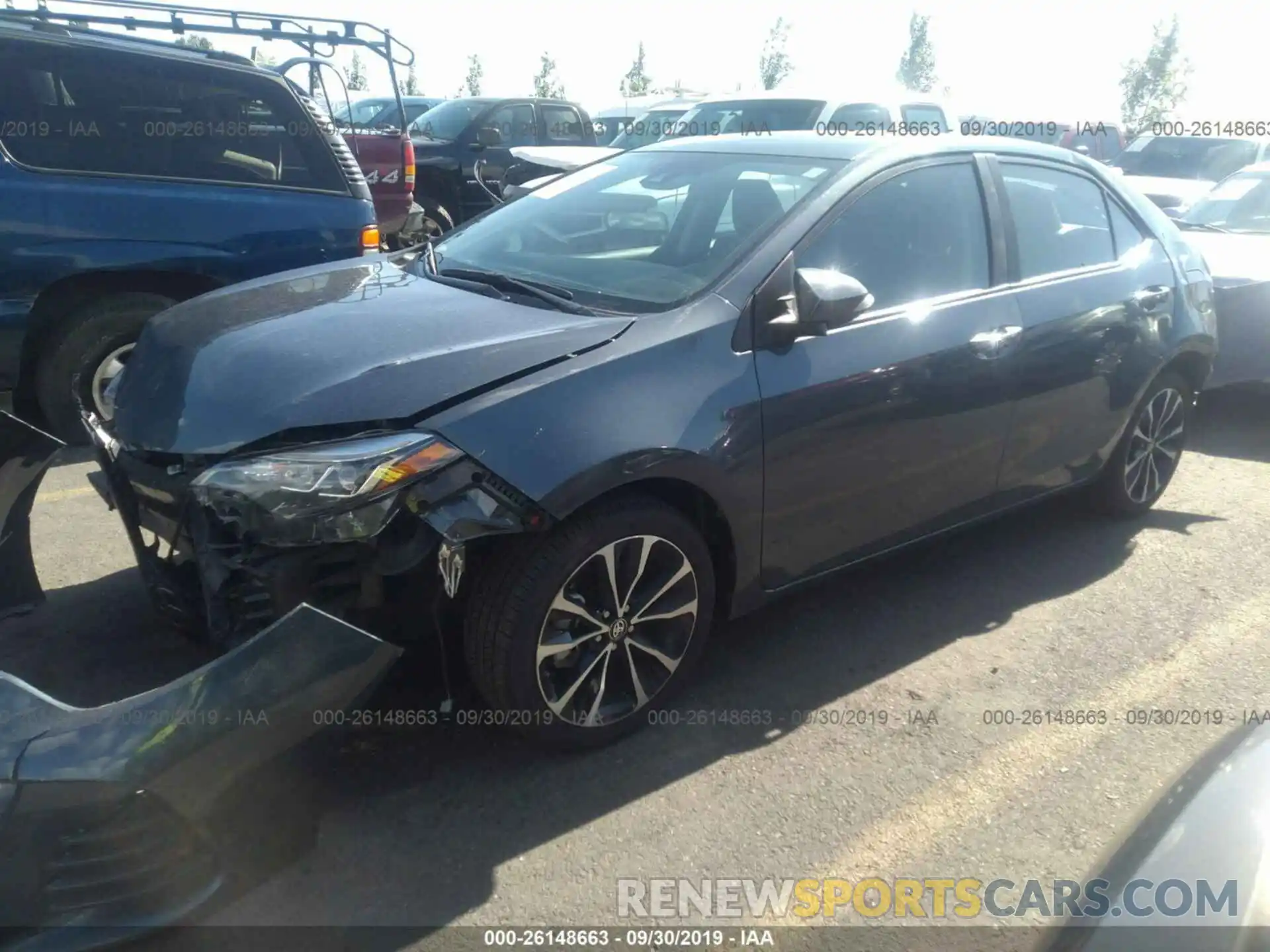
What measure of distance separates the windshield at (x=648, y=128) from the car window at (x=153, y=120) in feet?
23.5

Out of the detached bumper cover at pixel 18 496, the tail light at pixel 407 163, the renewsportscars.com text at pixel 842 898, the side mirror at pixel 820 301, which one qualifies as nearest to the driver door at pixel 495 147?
the tail light at pixel 407 163

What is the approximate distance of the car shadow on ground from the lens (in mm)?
2506

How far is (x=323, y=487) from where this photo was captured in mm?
2486

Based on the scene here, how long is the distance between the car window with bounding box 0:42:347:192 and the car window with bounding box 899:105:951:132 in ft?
25.1

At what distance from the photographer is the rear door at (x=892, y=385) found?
10.6ft

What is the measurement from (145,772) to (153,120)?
427 cm

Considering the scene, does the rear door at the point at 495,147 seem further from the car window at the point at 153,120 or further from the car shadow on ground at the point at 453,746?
the car shadow on ground at the point at 453,746

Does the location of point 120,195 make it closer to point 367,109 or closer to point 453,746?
point 453,746

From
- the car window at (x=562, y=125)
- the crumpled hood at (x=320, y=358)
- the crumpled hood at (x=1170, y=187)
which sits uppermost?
the car window at (x=562, y=125)

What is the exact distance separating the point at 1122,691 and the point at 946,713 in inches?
26.3

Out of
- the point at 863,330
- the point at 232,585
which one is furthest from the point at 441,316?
the point at 863,330

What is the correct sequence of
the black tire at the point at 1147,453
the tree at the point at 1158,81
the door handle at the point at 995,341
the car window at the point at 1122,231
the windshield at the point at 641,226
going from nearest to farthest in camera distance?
the windshield at the point at 641,226, the door handle at the point at 995,341, the car window at the point at 1122,231, the black tire at the point at 1147,453, the tree at the point at 1158,81

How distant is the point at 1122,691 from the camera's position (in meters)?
3.56

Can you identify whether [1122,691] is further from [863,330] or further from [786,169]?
[786,169]
